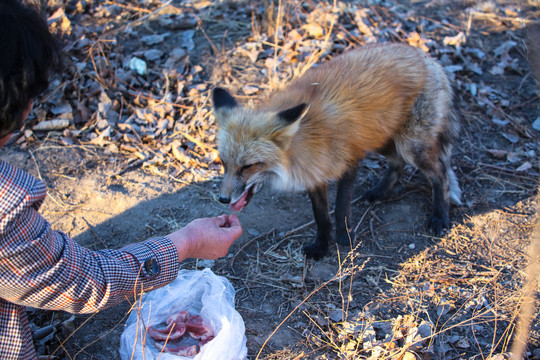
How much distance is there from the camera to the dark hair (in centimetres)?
145

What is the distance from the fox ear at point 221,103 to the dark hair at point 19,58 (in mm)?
1734

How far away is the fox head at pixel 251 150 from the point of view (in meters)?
2.97

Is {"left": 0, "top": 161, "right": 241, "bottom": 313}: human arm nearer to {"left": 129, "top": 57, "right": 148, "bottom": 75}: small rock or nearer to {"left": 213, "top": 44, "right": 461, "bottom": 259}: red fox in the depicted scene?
{"left": 213, "top": 44, "right": 461, "bottom": 259}: red fox

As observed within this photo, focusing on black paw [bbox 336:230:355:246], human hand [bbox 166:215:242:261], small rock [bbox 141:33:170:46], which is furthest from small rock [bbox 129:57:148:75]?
human hand [bbox 166:215:242:261]

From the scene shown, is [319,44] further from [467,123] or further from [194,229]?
[194,229]

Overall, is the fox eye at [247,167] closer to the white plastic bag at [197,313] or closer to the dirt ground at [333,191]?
the dirt ground at [333,191]

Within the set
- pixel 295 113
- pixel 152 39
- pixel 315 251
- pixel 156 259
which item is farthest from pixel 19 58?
pixel 152 39

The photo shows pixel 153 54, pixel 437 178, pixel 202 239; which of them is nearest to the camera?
pixel 202 239

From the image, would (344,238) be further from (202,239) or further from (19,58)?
(19,58)

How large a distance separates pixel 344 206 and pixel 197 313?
1459 millimetres

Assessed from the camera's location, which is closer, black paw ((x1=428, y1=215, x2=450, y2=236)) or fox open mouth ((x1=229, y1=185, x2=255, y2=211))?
fox open mouth ((x1=229, y1=185, x2=255, y2=211))

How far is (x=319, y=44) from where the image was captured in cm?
491

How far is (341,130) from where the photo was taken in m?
3.20

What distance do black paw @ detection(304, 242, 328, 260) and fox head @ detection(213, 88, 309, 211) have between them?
0.64m
